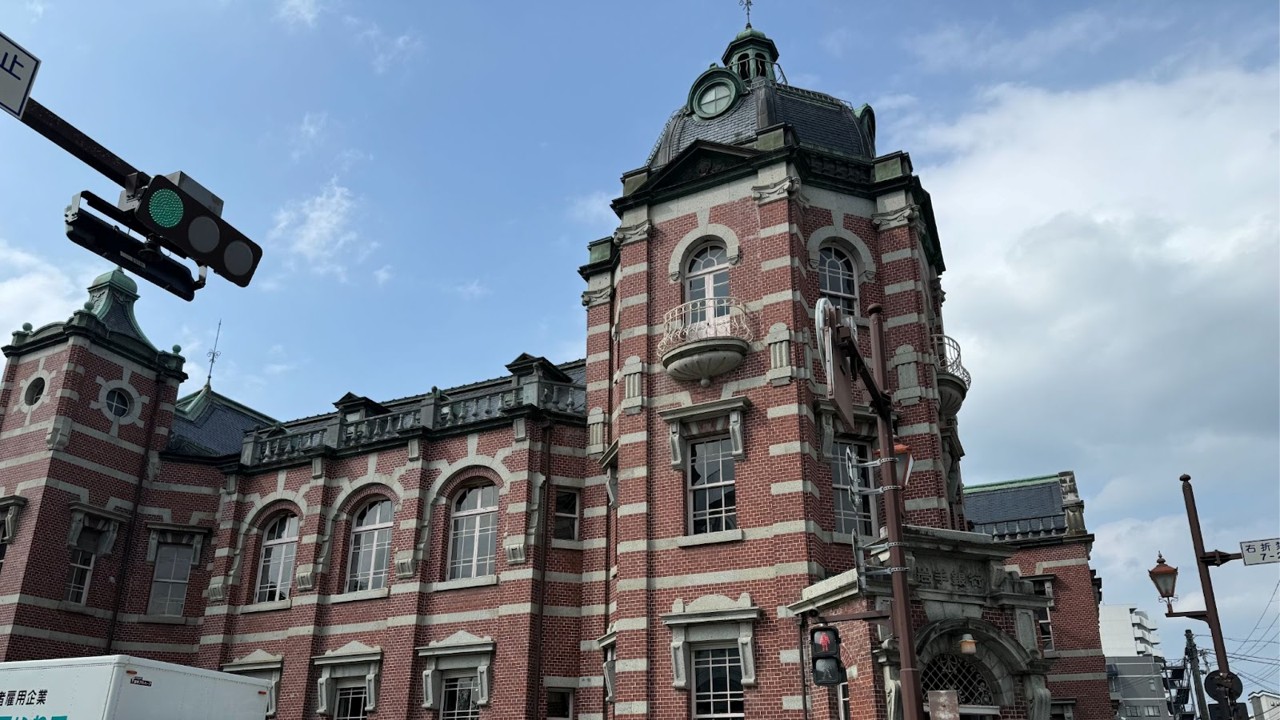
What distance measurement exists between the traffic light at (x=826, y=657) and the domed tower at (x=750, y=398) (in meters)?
4.22

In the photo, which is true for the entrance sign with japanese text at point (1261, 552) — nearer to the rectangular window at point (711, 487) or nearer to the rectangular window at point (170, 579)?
the rectangular window at point (711, 487)

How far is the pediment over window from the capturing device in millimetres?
22125

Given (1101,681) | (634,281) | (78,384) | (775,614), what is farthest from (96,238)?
(1101,681)

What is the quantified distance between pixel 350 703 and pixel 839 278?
15893 millimetres

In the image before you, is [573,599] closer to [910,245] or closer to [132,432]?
[910,245]

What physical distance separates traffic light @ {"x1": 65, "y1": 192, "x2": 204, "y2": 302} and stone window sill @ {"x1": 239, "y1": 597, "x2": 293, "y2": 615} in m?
Result: 21.6

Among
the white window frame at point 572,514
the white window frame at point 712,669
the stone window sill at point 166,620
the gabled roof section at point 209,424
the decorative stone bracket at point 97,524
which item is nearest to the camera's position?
the white window frame at point 712,669

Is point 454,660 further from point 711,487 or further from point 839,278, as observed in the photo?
point 839,278

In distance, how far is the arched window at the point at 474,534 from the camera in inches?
957

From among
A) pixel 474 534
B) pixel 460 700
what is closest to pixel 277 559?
pixel 474 534

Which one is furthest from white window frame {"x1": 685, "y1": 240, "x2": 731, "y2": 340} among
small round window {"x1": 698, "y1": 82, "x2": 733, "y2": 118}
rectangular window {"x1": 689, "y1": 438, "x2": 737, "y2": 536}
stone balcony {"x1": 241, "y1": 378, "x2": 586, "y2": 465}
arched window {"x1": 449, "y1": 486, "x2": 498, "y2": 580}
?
A: arched window {"x1": 449, "y1": 486, "x2": 498, "y2": 580}

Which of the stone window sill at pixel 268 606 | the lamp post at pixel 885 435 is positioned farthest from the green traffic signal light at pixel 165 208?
the stone window sill at pixel 268 606

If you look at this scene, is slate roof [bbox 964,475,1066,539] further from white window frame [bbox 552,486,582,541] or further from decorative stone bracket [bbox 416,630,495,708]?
decorative stone bracket [bbox 416,630,495,708]

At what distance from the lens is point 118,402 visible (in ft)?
92.1
